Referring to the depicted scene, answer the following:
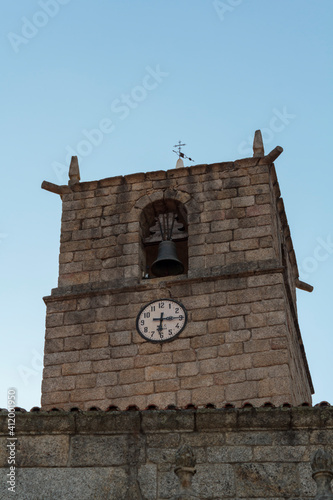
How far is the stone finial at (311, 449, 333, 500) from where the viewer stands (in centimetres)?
716

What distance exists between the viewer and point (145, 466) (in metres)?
8.33

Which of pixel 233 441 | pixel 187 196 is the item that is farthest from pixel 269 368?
pixel 233 441

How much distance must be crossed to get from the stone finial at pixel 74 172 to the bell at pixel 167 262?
87.2 inches

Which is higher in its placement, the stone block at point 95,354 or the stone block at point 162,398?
the stone block at point 95,354

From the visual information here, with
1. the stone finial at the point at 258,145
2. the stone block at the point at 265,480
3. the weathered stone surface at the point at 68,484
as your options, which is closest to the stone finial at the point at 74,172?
the stone finial at the point at 258,145

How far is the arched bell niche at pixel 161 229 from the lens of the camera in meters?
15.1

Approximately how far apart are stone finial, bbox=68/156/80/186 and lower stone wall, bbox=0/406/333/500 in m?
7.84

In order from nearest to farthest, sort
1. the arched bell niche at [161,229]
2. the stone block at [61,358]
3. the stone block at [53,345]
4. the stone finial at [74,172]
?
the stone block at [61,358] → the stone block at [53,345] → the arched bell niche at [161,229] → the stone finial at [74,172]

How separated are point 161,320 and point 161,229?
73.3 inches

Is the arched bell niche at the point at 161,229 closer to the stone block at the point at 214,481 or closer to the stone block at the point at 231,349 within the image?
the stone block at the point at 231,349

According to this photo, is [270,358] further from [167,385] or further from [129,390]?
[129,390]

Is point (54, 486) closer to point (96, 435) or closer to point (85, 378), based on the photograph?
point (96, 435)

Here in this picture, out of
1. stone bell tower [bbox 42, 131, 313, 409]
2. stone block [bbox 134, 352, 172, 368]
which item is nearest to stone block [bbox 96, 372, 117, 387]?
stone bell tower [bbox 42, 131, 313, 409]

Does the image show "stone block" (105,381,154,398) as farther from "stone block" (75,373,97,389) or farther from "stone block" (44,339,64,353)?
"stone block" (44,339,64,353)
